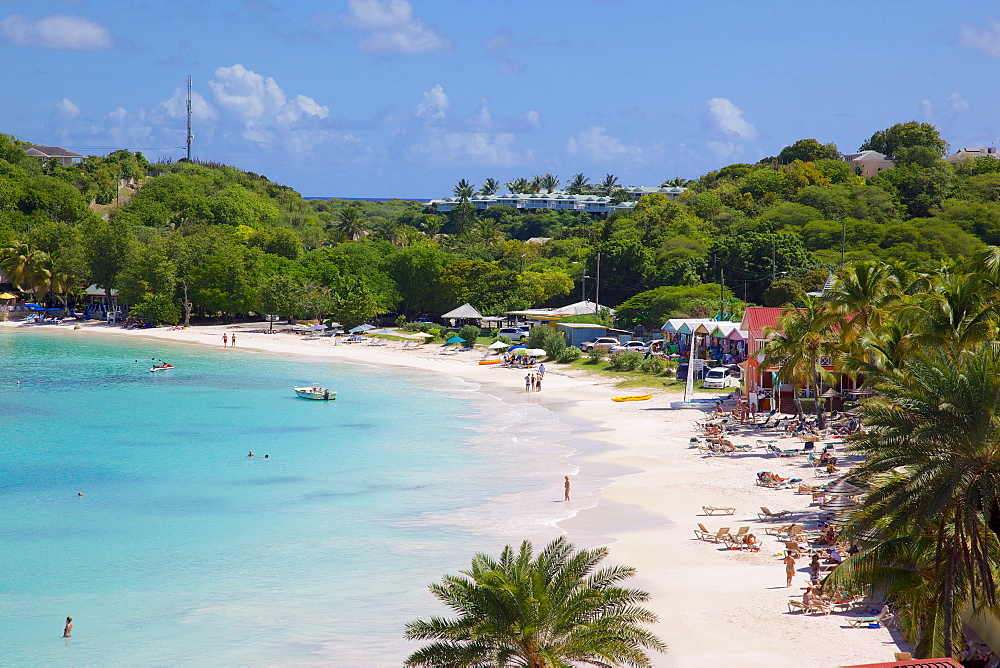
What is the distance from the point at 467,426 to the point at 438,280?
3923 centimetres

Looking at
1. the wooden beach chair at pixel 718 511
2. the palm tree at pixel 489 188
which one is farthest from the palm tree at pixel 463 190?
the wooden beach chair at pixel 718 511

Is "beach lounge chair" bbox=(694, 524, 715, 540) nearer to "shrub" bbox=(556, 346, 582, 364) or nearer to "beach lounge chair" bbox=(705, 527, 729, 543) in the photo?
"beach lounge chair" bbox=(705, 527, 729, 543)

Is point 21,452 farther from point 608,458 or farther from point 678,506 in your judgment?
point 678,506

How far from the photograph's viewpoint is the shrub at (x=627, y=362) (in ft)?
175

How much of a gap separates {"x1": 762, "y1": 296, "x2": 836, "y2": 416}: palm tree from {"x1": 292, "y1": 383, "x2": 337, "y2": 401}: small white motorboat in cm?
2415

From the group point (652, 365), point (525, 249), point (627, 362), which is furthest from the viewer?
point (525, 249)

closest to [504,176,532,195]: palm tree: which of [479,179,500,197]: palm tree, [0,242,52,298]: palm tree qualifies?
[479,179,500,197]: palm tree

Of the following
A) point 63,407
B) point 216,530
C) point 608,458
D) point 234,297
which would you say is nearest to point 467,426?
point 608,458

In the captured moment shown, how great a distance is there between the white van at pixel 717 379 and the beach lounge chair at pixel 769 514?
72.3 feet

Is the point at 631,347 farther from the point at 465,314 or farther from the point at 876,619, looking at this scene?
the point at 876,619

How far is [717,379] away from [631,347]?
11518mm

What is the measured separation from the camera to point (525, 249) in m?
102

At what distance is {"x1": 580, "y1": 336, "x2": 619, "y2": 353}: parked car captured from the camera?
60.1 meters

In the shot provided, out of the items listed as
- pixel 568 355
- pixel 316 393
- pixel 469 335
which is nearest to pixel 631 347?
pixel 568 355
